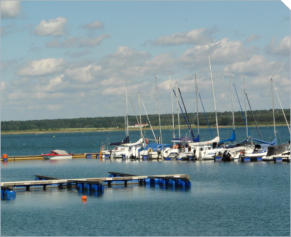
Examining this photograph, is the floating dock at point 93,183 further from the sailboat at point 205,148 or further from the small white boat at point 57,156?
the small white boat at point 57,156

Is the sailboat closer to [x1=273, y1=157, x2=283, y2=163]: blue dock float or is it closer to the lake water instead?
[x1=273, y1=157, x2=283, y2=163]: blue dock float

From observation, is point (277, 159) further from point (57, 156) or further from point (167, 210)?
point (57, 156)

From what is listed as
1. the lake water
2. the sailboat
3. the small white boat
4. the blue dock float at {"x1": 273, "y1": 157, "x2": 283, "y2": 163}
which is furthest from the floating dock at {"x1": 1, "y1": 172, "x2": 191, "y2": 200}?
the small white boat

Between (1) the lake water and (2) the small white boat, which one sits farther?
(2) the small white boat

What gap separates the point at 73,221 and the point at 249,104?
216ft

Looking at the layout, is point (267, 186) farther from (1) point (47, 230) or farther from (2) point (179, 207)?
(1) point (47, 230)

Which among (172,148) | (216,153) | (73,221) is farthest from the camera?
(172,148)

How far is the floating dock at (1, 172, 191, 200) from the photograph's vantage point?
57.9 m

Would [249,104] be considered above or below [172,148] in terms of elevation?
above

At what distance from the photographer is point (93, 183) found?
58375 mm

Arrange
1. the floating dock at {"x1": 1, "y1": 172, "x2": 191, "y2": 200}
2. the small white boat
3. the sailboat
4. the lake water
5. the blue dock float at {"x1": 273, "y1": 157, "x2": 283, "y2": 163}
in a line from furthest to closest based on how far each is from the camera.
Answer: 1. the small white boat
2. the sailboat
3. the blue dock float at {"x1": 273, "y1": 157, "x2": 283, "y2": 163}
4. the floating dock at {"x1": 1, "y1": 172, "x2": 191, "y2": 200}
5. the lake water

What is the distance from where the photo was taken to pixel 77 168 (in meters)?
91.8

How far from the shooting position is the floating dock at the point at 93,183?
190 ft

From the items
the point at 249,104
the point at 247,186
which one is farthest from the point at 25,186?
the point at 249,104
